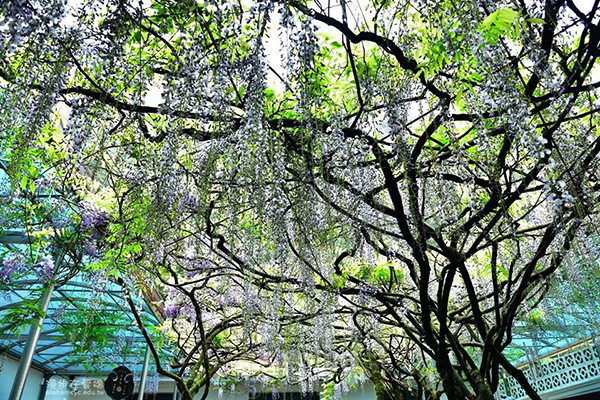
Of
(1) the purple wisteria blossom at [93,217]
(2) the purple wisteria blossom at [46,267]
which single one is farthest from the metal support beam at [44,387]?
(1) the purple wisteria blossom at [93,217]

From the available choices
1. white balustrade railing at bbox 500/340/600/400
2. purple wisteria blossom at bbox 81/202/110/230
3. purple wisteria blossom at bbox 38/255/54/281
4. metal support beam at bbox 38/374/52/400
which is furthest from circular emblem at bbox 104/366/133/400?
metal support beam at bbox 38/374/52/400

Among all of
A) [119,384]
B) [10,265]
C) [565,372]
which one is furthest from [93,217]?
[565,372]

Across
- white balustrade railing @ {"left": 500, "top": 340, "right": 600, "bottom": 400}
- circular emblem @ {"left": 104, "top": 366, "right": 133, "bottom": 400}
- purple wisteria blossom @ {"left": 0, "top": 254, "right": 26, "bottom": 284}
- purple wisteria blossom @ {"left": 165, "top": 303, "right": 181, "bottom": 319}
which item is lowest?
circular emblem @ {"left": 104, "top": 366, "right": 133, "bottom": 400}

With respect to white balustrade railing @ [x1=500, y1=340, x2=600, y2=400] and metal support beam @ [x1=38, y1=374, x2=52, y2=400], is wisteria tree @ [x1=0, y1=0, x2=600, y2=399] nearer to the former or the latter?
white balustrade railing @ [x1=500, y1=340, x2=600, y2=400]

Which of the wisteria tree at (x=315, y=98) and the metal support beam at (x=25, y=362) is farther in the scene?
the metal support beam at (x=25, y=362)

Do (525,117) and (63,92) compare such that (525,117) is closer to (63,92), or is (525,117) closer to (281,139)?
(281,139)

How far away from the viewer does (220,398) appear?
528 inches

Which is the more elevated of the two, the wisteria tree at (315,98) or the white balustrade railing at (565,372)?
the wisteria tree at (315,98)

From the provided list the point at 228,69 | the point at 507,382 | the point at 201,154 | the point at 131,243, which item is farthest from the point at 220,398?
the point at 228,69

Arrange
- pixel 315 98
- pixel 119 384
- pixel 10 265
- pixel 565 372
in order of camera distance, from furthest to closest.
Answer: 1. pixel 565 372
2. pixel 119 384
3. pixel 10 265
4. pixel 315 98

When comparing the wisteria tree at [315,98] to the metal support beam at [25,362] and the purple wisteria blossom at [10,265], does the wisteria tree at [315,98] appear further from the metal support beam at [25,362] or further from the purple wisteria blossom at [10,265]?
the purple wisteria blossom at [10,265]

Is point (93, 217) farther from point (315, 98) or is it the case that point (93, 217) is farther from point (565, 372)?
point (565, 372)

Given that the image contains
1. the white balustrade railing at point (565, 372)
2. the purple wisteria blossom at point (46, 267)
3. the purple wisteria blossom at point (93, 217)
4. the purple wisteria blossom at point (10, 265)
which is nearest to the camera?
the purple wisteria blossom at point (93, 217)

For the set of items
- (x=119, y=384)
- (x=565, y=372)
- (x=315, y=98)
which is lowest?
(x=119, y=384)
